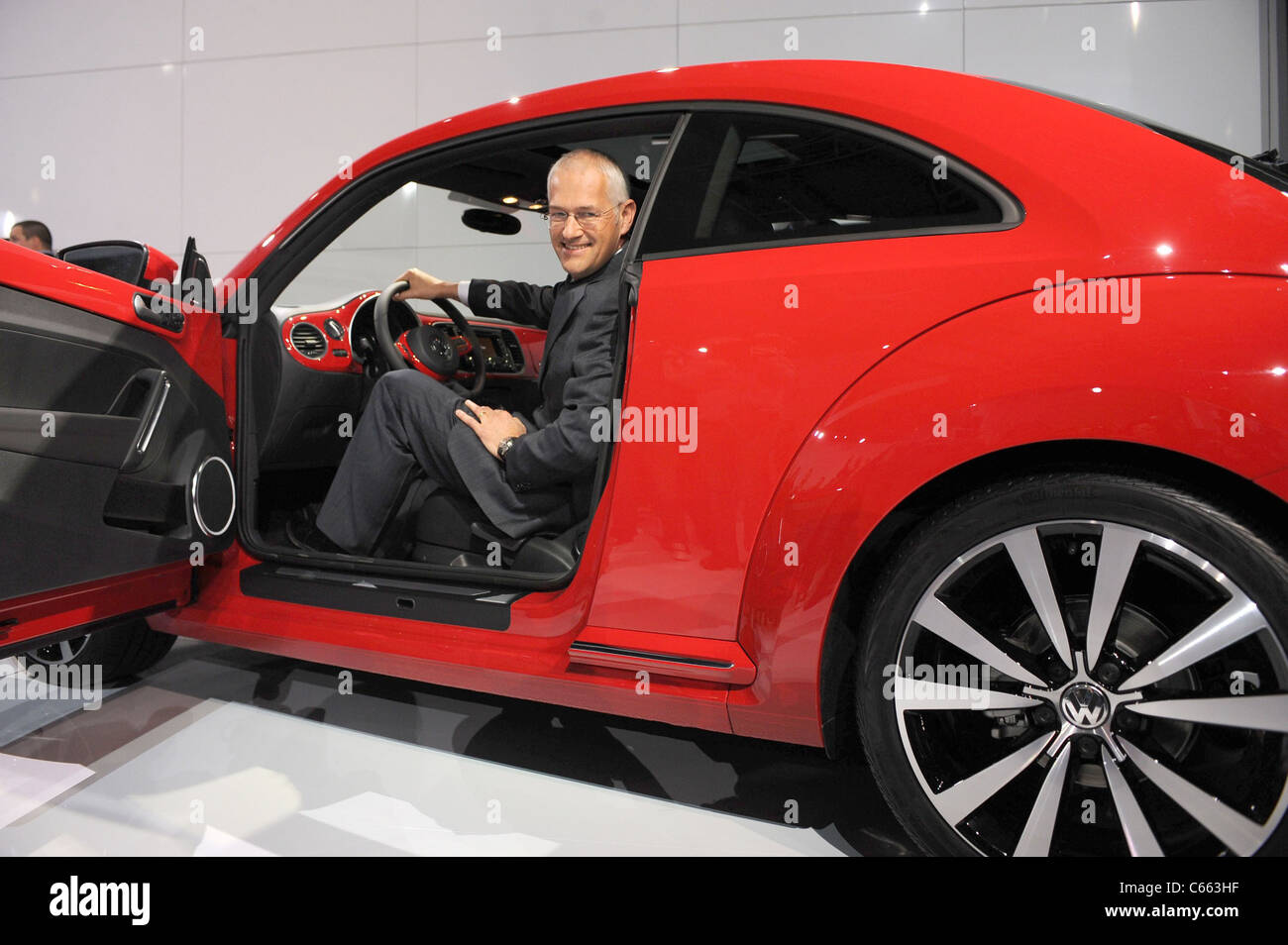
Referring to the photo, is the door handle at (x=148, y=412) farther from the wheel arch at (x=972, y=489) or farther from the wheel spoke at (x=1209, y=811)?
the wheel spoke at (x=1209, y=811)

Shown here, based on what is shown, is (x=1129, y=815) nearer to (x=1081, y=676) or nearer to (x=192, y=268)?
(x=1081, y=676)

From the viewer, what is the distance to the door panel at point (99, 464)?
1379 millimetres

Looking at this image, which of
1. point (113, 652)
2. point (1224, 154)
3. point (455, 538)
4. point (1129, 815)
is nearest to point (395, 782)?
point (455, 538)

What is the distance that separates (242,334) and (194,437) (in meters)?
0.30

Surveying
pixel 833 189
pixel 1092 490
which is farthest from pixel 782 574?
pixel 833 189

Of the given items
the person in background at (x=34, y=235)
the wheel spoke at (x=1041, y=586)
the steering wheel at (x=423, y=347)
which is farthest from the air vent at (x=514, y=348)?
the person in background at (x=34, y=235)

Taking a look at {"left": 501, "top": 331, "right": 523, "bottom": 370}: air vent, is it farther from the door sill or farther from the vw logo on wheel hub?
the vw logo on wheel hub

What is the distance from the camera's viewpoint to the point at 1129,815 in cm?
100

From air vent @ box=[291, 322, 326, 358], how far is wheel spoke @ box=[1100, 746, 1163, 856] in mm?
2009

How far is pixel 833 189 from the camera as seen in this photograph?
4.13 feet

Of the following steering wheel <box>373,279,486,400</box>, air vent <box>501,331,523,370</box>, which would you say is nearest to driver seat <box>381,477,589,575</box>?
steering wheel <box>373,279,486,400</box>

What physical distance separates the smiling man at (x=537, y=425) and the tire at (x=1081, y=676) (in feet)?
2.21

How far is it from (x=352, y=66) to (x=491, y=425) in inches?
138

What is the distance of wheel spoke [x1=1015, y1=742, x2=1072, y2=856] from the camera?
3.39 feet
